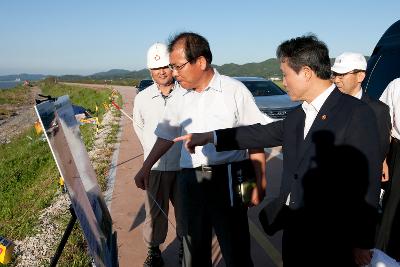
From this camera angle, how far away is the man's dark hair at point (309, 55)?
2.20m

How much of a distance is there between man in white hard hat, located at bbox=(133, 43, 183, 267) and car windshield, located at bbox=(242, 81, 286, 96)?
7564 mm

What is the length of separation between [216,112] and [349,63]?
180cm

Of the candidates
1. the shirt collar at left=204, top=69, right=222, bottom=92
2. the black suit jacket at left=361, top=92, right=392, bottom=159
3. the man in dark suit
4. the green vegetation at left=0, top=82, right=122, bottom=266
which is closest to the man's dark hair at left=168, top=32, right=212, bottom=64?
the shirt collar at left=204, top=69, right=222, bottom=92

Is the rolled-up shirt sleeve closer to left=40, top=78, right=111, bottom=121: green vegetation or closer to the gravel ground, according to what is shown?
the gravel ground

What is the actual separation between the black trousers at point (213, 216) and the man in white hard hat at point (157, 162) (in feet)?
2.87

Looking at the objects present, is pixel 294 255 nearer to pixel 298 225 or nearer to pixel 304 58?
pixel 298 225

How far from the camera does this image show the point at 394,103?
11.4ft

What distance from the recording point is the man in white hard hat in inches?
147

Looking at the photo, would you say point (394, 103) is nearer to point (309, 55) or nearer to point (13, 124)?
point (309, 55)

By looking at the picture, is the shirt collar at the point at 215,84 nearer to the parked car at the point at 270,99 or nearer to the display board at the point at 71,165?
the display board at the point at 71,165

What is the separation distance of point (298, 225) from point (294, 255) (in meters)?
0.24

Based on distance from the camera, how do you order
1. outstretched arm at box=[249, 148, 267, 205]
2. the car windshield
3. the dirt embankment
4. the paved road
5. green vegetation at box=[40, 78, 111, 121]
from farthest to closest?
the dirt embankment
green vegetation at box=[40, 78, 111, 121]
the car windshield
the paved road
outstretched arm at box=[249, 148, 267, 205]

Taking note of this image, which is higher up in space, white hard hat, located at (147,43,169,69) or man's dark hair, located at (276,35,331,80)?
man's dark hair, located at (276,35,331,80)

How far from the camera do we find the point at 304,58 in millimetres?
2205
